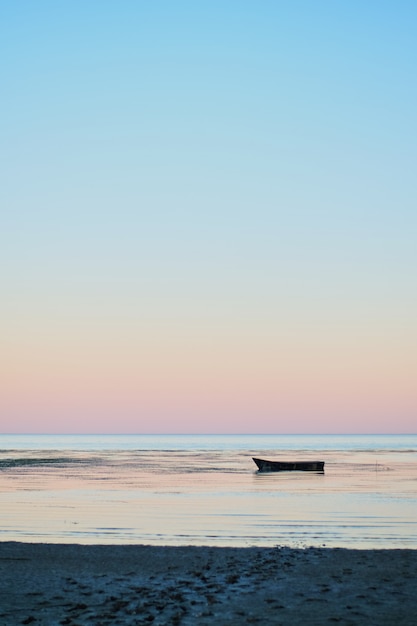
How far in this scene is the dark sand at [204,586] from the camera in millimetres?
13477

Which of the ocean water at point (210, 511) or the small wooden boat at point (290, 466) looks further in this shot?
the small wooden boat at point (290, 466)

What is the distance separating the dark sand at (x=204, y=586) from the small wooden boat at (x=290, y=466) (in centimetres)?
5261

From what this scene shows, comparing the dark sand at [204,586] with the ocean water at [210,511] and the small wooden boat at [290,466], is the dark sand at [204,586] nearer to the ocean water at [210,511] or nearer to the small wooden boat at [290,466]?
the ocean water at [210,511]

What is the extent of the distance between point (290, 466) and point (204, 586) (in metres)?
64.8

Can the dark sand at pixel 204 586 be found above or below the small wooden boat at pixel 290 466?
below

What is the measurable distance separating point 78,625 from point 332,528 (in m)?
20.1

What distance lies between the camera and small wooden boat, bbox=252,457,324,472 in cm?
7519

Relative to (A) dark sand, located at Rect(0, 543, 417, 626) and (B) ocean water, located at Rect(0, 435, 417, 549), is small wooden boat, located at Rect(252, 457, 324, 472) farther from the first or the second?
(A) dark sand, located at Rect(0, 543, 417, 626)

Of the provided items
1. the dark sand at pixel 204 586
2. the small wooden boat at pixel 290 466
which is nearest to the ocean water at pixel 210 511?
the dark sand at pixel 204 586

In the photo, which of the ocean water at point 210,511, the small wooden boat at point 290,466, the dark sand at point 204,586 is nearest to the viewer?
the dark sand at point 204,586

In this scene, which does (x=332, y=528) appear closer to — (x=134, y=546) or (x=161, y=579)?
(x=134, y=546)

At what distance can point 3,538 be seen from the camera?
27.5m

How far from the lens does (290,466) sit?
262ft

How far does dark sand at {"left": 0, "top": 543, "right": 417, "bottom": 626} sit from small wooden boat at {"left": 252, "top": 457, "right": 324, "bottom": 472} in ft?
173
